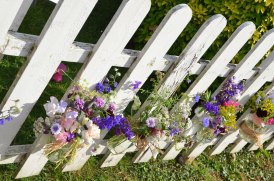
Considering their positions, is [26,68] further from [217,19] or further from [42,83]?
[217,19]

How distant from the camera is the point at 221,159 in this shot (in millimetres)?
3961

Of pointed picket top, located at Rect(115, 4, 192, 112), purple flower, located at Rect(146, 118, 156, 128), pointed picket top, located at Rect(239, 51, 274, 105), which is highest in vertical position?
→ pointed picket top, located at Rect(115, 4, 192, 112)

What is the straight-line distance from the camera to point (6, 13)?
1816 millimetres

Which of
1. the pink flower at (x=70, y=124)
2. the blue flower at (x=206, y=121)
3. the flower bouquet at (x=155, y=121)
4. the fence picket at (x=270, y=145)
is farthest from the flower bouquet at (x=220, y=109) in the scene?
the fence picket at (x=270, y=145)

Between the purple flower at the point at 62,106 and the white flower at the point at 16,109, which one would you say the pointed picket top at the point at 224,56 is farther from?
the white flower at the point at 16,109

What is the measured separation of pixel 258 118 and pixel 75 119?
1832mm

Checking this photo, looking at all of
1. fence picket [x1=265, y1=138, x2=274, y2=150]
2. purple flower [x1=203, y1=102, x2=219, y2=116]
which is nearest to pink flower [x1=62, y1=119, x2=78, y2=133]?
purple flower [x1=203, y1=102, x2=219, y2=116]

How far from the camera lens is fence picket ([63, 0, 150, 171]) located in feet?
6.94

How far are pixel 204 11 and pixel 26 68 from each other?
216cm

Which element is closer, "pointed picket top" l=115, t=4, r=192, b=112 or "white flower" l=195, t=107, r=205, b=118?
"pointed picket top" l=115, t=4, r=192, b=112

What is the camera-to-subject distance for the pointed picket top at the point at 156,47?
2.33 metres

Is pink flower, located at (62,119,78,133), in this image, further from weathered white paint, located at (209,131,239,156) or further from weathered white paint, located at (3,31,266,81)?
weathered white paint, located at (209,131,239,156)

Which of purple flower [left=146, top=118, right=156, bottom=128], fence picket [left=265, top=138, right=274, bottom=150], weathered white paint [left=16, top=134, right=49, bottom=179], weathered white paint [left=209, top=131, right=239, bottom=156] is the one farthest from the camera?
fence picket [left=265, top=138, right=274, bottom=150]

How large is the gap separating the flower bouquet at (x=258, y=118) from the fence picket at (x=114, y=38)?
5.41 feet
